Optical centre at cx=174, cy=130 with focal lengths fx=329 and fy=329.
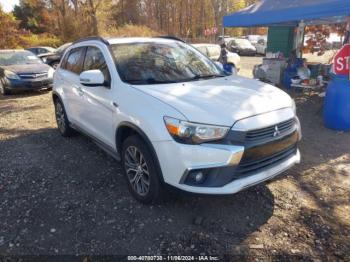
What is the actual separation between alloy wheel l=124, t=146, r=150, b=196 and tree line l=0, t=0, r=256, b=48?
811 inches

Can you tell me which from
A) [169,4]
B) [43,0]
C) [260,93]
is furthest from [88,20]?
[260,93]

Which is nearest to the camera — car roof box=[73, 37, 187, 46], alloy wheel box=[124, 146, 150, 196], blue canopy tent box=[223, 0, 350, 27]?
alloy wheel box=[124, 146, 150, 196]

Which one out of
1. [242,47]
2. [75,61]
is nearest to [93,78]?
[75,61]

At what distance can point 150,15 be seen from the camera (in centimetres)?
4334

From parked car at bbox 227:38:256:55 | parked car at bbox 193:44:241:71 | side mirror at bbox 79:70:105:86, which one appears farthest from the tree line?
side mirror at bbox 79:70:105:86

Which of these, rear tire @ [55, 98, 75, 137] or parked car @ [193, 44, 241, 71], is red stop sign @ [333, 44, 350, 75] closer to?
rear tire @ [55, 98, 75, 137]

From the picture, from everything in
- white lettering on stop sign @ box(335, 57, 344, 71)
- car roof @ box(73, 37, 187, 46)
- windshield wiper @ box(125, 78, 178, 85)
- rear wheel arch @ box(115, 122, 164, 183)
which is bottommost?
rear wheel arch @ box(115, 122, 164, 183)

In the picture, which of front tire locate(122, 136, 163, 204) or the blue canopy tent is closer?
front tire locate(122, 136, 163, 204)

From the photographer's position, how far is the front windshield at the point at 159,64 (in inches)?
153

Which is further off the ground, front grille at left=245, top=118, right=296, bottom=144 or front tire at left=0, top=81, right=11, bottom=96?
front grille at left=245, top=118, right=296, bottom=144

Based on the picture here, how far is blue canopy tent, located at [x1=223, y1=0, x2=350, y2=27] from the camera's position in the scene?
632cm

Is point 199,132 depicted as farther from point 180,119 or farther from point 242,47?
point 242,47

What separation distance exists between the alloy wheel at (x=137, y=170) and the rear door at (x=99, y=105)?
0.42 m

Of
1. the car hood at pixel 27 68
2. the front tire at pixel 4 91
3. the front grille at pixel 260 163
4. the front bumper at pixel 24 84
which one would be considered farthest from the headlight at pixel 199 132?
the front tire at pixel 4 91
